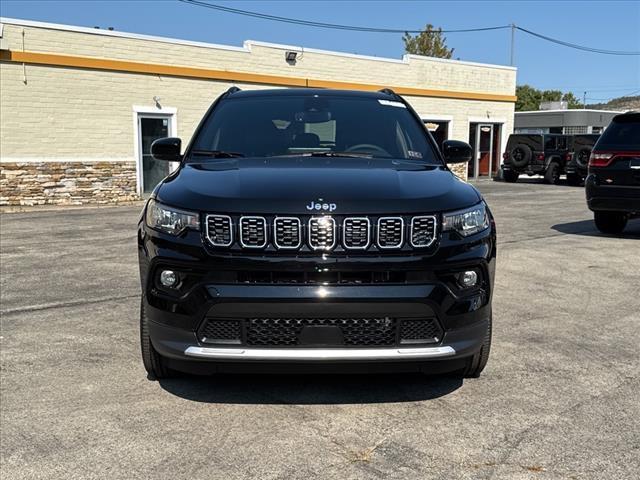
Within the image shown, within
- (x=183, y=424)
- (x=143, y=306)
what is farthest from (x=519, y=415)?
(x=143, y=306)

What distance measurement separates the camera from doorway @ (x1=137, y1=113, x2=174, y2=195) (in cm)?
1789

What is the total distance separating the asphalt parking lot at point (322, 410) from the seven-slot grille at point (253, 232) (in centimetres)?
94

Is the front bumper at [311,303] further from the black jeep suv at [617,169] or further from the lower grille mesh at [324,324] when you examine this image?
the black jeep suv at [617,169]

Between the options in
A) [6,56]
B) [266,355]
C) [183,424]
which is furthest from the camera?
[6,56]

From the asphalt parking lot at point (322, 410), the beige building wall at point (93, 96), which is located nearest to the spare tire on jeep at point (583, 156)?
the beige building wall at point (93, 96)

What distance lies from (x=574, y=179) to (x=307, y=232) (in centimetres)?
2447

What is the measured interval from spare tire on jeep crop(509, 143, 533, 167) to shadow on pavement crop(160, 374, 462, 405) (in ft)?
78.1

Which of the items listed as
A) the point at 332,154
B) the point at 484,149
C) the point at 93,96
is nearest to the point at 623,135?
the point at 332,154

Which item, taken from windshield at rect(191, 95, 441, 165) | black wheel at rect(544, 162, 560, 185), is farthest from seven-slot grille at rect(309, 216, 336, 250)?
black wheel at rect(544, 162, 560, 185)

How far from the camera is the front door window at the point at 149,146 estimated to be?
59.0 ft

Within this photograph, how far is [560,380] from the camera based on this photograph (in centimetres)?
383

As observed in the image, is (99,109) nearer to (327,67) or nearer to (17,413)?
(327,67)

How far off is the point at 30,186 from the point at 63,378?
13.5 metres

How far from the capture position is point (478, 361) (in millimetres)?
3627
